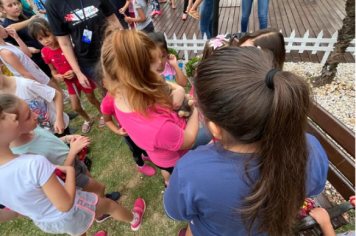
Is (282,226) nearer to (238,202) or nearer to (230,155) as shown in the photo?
(238,202)

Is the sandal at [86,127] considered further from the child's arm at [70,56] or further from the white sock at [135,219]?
the white sock at [135,219]

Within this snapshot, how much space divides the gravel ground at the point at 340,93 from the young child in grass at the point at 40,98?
3045 mm

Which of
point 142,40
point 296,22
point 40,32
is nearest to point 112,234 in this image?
point 142,40

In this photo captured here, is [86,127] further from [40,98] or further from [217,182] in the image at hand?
[217,182]

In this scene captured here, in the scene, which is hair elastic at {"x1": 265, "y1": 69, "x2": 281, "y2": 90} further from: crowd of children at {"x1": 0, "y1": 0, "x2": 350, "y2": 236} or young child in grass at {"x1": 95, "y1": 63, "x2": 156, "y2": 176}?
young child in grass at {"x1": 95, "y1": 63, "x2": 156, "y2": 176}

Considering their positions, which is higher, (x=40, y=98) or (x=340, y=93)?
(x=40, y=98)

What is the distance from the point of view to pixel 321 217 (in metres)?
1.27

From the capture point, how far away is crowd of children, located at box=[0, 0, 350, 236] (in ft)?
2.26

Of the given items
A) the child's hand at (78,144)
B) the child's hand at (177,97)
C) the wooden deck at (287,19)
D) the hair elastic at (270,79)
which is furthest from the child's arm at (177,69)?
the wooden deck at (287,19)

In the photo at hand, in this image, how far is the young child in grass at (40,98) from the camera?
1.98 m

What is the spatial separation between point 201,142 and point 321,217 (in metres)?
1.01

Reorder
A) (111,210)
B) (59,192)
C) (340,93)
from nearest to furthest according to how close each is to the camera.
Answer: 1. (59,192)
2. (111,210)
3. (340,93)

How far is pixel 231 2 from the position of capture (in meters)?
6.49

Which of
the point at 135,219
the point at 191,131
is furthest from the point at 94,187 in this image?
the point at 191,131
